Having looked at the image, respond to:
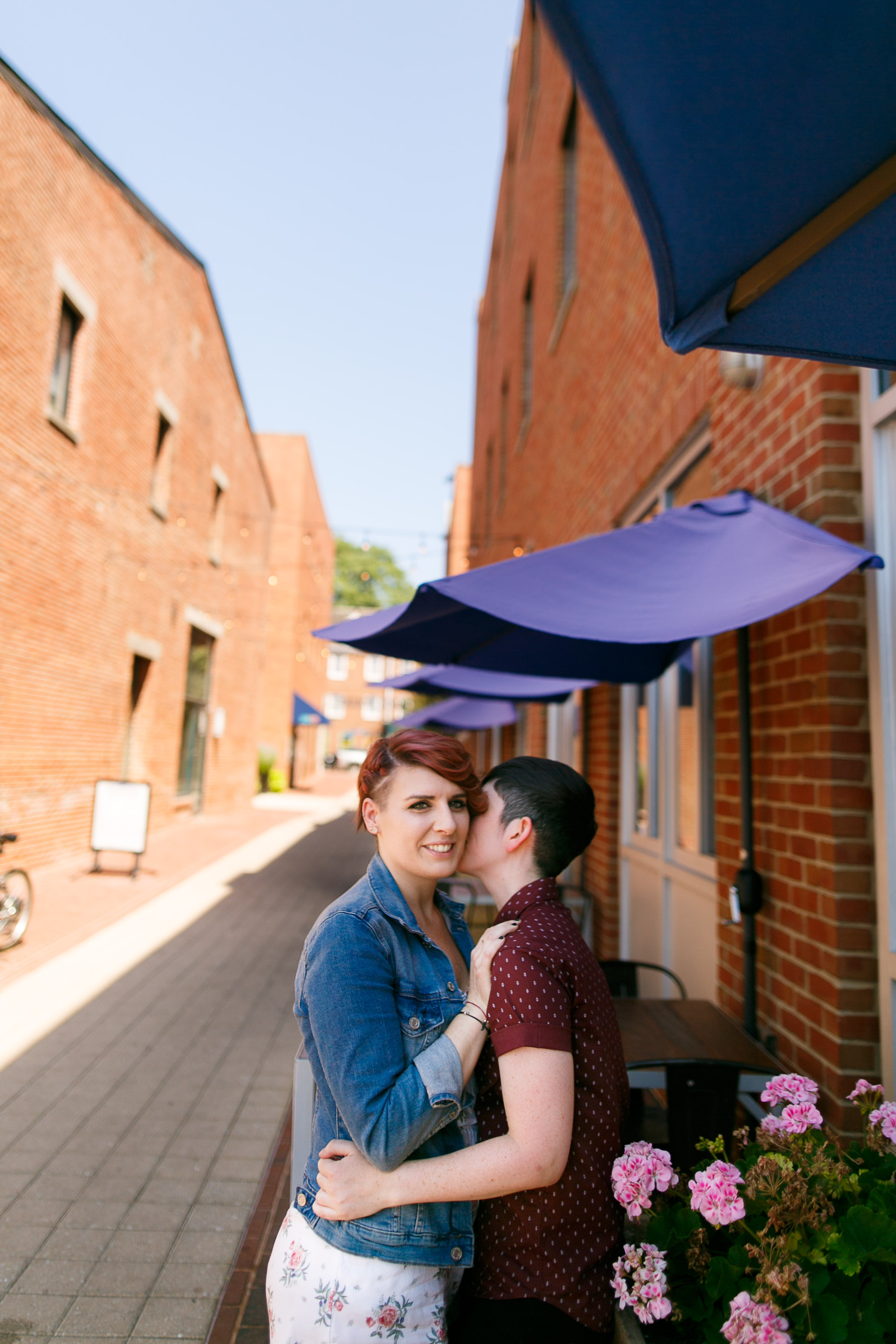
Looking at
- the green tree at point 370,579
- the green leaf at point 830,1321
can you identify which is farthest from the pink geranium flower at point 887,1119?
the green tree at point 370,579

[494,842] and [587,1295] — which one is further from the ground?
[494,842]

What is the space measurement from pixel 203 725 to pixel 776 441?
55.7ft

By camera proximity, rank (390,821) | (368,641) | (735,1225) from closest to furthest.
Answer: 1. (735,1225)
2. (390,821)
3. (368,641)

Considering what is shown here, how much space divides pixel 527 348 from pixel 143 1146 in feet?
36.1

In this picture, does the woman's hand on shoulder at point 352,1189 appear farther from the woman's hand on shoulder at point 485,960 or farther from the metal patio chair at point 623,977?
the metal patio chair at point 623,977

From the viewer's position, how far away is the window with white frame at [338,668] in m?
58.7

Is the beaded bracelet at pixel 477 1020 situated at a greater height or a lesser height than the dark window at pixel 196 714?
lesser

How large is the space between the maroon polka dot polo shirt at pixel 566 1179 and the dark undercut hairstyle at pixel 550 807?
0.55ft

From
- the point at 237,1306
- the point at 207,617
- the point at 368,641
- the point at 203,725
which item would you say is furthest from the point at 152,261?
the point at 237,1306

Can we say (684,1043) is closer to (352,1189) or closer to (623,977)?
(623,977)

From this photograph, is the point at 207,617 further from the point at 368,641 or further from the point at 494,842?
the point at 494,842

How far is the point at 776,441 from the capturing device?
3090mm

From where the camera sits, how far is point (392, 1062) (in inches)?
53.9

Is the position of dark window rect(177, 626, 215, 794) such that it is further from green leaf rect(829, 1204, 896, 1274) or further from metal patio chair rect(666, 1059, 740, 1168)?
green leaf rect(829, 1204, 896, 1274)
